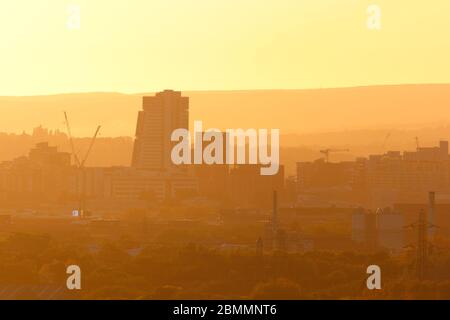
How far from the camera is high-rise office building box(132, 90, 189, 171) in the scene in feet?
490

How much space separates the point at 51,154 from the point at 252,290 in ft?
332

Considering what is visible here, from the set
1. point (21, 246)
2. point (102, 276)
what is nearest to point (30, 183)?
point (21, 246)

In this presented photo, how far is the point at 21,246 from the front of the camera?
2766 inches

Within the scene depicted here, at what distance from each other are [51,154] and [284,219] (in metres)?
48.9

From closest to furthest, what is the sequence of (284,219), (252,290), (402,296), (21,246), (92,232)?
(402,296), (252,290), (21,246), (92,232), (284,219)

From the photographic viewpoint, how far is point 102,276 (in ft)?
179

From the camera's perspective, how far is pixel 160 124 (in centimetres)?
14988

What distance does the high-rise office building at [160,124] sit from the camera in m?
149

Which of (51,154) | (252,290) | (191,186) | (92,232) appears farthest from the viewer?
(51,154)

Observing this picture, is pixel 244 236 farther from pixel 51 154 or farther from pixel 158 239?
pixel 51 154
